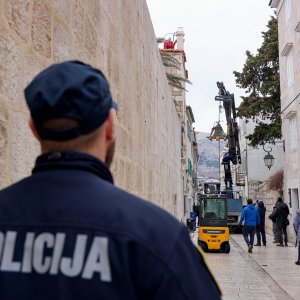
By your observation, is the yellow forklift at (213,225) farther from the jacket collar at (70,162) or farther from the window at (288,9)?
the jacket collar at (70,162)

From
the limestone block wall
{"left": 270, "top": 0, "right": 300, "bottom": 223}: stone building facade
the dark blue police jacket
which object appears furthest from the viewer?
{"left": 270, "top": 0, "right": 300, "bottom": 223}: stone building facade

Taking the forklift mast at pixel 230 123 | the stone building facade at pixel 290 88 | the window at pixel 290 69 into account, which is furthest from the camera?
the forklift mast at pixel 230 123

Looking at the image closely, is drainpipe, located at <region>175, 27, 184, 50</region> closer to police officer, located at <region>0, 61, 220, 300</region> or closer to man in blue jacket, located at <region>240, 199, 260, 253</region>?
man in blue jacket, located at <region>240, 199, 260, 253</region>

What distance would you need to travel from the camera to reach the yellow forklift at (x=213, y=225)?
15922mm

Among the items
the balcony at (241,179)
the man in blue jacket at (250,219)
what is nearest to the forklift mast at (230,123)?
the man in blue jacket at (250,219)

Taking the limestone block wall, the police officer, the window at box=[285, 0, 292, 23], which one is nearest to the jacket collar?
the police officer

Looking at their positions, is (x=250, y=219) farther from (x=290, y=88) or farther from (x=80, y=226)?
(x=80, y=226)

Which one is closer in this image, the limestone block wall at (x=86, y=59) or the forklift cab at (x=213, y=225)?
the limestone block wall at (x=86, y=59)

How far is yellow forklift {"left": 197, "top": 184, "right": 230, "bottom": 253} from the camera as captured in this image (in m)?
15.9

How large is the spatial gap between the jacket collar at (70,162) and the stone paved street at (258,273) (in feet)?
24.5

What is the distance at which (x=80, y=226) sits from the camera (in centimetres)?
110

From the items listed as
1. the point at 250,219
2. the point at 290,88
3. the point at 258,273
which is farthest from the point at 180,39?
the point at 258,273

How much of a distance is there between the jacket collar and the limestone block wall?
924mm

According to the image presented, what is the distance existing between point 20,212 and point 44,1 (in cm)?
178
